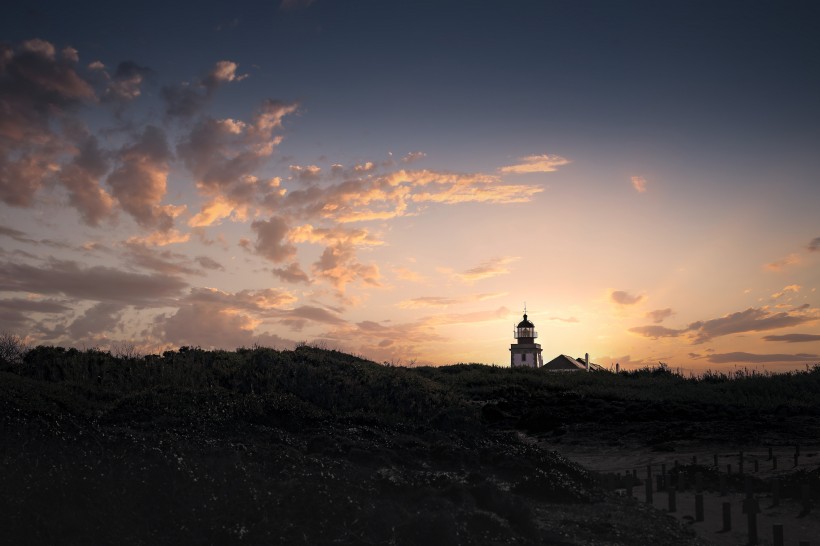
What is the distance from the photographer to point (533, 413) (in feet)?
103

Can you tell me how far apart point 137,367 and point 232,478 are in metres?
18.8

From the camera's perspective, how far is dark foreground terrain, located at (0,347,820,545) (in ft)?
31.3

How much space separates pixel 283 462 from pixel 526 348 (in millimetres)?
71969

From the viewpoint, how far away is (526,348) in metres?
82.0

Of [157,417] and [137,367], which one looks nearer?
[157,417]

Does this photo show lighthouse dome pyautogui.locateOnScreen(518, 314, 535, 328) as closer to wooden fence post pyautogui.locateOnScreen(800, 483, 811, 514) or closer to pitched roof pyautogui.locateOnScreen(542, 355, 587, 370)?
pitched roof pyautogui.locateOnScreen(542, 355, 587, 370)

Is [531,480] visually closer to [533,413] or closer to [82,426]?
[82,426]

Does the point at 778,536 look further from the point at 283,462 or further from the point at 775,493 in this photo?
the point at 283,462

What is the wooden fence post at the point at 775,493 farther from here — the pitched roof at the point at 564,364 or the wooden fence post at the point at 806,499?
the pitched roof at the point at 564,364

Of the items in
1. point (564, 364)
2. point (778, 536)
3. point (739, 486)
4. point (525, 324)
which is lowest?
point (778, 536)

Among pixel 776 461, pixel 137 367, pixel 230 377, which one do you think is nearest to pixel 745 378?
pixel 776 461

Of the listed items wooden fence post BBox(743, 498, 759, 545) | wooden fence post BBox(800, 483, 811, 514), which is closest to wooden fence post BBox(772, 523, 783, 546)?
wooden fence post BBox(743, 498, 759, 545)

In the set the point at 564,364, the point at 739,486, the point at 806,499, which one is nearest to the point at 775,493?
the point at 806,499

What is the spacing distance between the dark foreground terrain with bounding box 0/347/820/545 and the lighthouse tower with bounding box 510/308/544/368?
51.9 metres
